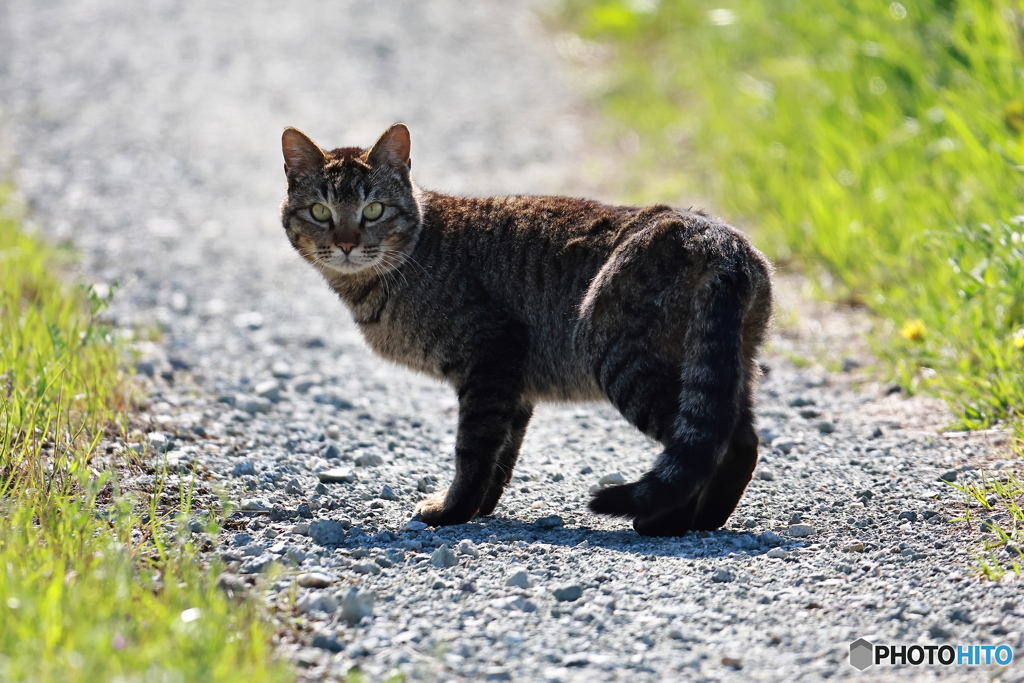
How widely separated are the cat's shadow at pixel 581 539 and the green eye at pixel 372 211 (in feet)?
4.29

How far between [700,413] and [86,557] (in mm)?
1883

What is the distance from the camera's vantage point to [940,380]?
473 cm

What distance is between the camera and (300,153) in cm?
430

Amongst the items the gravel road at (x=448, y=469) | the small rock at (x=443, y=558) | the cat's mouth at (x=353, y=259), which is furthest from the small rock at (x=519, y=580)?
the cat's mouth at (x=353, y=259)

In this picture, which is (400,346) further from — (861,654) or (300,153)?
(861,654)

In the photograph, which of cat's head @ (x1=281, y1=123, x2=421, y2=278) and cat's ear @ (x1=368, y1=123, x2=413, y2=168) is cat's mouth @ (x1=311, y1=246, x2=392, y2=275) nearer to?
cat's head @ (x1=281, y1=123, x2=421, y2=278)

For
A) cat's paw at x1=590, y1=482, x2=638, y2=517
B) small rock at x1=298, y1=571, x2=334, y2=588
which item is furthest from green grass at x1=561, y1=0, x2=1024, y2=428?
small rock at x1=298, y1=571, x2=334, y2=588

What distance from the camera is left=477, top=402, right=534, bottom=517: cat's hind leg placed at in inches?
157

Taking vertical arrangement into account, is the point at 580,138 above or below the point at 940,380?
above

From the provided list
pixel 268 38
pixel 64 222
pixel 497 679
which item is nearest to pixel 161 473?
pixel 497 679

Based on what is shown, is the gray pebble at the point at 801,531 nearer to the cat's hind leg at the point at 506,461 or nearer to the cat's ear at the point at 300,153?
the cat's hind leg at the point at 506,461

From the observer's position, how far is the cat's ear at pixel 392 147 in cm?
429

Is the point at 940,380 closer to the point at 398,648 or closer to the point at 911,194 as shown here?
the point at 911,194

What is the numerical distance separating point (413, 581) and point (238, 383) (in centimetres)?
233
